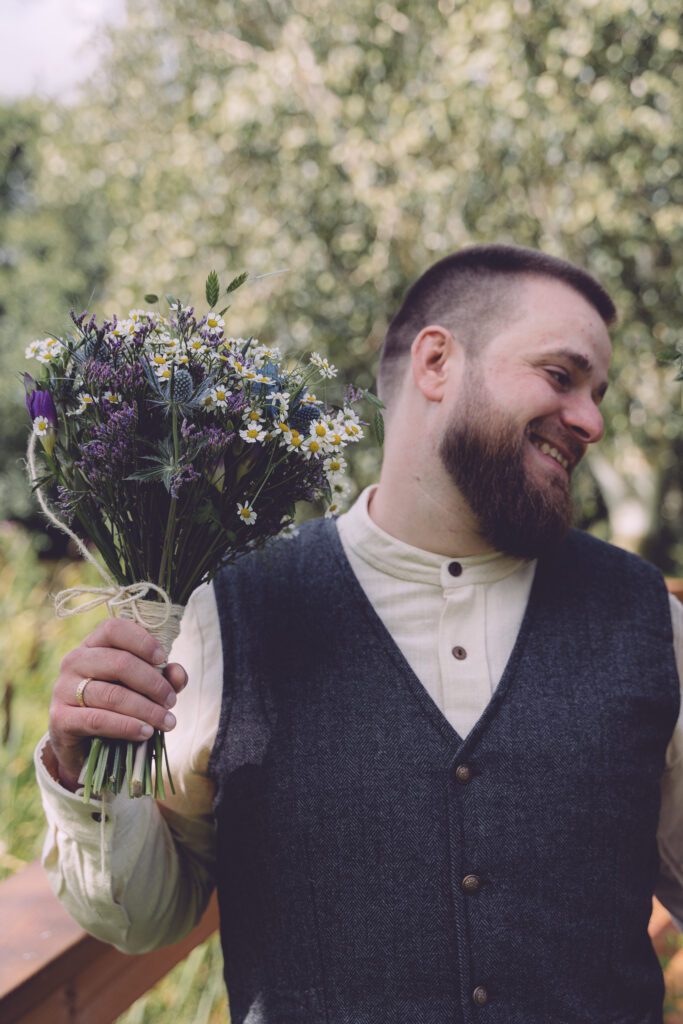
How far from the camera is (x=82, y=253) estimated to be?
13.0 metres

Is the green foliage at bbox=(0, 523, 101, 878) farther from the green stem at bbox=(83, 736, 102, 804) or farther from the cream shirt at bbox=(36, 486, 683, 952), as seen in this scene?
the green stem at bbox=(83, 736, 102, 804)

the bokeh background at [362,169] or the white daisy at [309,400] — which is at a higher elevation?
the bokeh background at [362,169]

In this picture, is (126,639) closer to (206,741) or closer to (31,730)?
(206,741)

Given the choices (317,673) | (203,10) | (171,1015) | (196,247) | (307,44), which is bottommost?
(171,1015)

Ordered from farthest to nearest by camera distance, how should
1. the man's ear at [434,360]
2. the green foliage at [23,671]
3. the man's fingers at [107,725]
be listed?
the green foliage at [23,671], the man's ear at [434,360], the man's fingers at [107,725]

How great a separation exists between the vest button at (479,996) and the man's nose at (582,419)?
0.83 meters

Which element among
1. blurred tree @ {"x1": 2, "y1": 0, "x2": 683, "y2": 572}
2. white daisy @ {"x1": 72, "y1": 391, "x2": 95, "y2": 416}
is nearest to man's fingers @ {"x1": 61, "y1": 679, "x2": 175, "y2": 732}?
white daisy @ {"x1": 72, "y1": 391, "x2": 95, "y2": 416}

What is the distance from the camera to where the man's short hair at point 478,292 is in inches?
59.1

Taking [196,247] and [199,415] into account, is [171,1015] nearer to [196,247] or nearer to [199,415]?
[199,415]

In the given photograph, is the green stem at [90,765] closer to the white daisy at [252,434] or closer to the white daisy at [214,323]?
the white daisy at [252,434]

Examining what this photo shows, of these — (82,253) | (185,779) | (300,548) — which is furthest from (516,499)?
(82,253)

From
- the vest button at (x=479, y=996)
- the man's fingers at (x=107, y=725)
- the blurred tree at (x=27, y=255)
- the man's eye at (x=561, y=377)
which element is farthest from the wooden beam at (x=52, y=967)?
the blurred tree at (x=27, y=255)

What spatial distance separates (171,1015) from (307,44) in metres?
4.74

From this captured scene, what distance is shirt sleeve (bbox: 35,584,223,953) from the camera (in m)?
1.18
